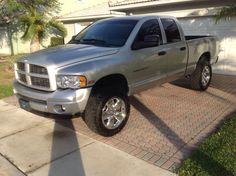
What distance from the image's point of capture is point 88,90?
4691mm

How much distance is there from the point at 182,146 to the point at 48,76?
255cm

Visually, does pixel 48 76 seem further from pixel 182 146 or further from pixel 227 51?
pixel 227 51

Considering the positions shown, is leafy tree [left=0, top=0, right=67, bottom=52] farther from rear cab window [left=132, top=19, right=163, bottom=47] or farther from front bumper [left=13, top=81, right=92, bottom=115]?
front bumper [left=13, top=81, right=92, bottom=115]

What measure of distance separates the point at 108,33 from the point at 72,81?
1.86m

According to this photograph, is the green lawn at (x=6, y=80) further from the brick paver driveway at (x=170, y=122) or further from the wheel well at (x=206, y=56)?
the wheel well at (x=206, y=56)

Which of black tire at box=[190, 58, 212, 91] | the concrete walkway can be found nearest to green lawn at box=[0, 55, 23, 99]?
the concrete walkway

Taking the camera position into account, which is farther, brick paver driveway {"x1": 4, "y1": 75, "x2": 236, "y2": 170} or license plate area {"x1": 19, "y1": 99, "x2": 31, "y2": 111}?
license plate area {"x1": 19, "y1": 99, "x2": 31, "y2": 111}

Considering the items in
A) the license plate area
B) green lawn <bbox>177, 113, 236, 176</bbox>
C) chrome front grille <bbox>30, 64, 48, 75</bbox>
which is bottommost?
green lawn <bbox>177, 113, 236, 176</bbox>

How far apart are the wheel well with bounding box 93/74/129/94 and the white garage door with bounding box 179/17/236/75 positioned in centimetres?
651

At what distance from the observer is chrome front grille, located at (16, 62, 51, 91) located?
476 cm

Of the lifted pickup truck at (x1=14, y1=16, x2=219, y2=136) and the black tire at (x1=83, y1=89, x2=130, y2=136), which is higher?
the lifted pickup truck at (x1=14, y1=16, x2=219, y2=136)

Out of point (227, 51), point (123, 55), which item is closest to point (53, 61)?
point (123, 55)

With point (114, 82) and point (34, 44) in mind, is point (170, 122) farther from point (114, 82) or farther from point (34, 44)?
point (34, 44)

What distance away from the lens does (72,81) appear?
Answer: 459cm
